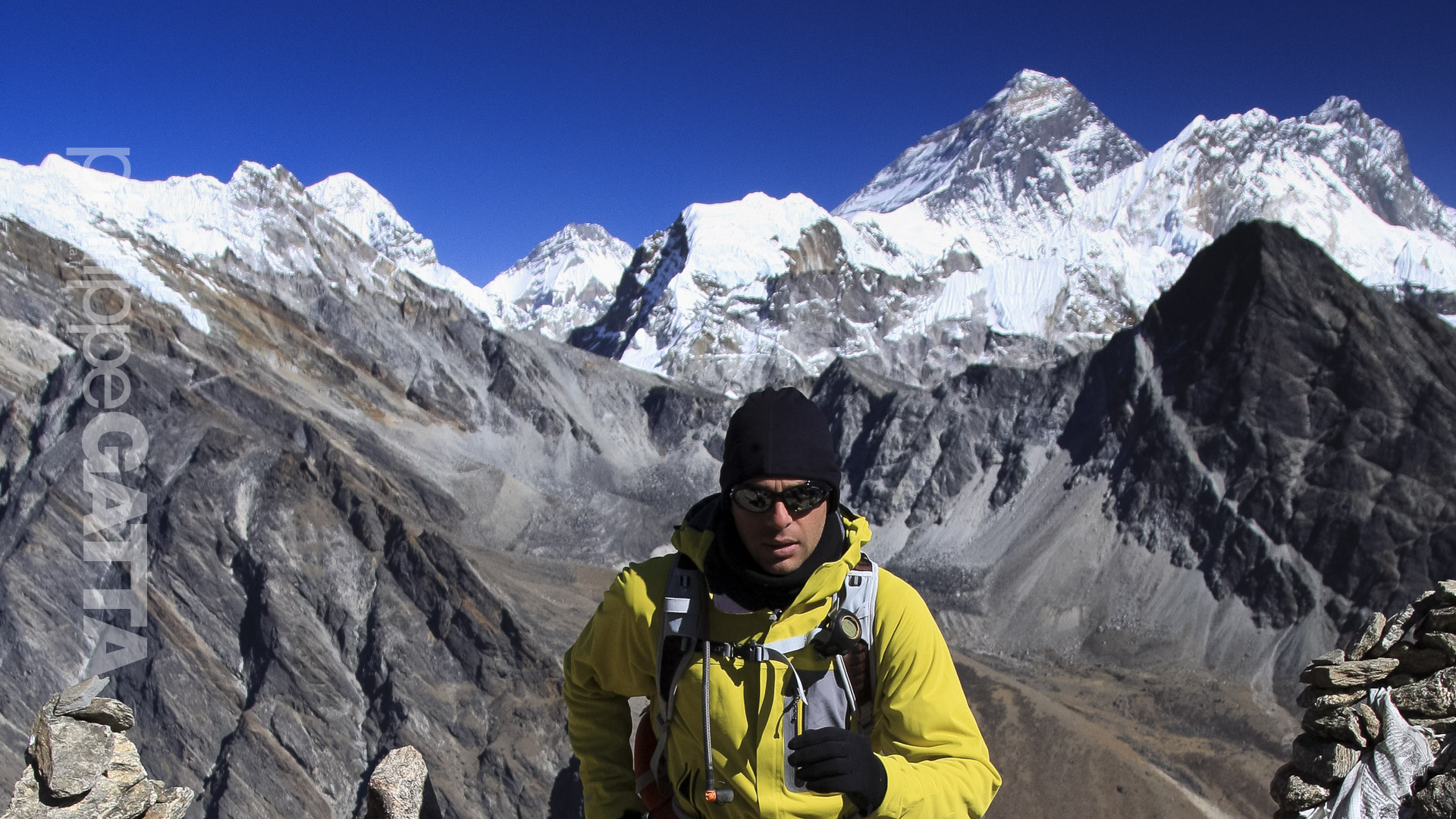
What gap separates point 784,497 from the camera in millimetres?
3752

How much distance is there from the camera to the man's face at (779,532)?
3730mm

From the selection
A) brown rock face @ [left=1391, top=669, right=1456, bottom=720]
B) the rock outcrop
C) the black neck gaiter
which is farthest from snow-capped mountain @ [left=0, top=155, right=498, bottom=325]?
brown rock face @ [left=1391, top=669, right=1456, bottom=720]

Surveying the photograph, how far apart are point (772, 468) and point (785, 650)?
83cm

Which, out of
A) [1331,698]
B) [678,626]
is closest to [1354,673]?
[1331,698]

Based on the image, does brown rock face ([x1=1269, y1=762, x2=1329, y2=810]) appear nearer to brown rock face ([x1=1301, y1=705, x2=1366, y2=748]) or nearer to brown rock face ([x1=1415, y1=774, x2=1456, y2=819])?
brown rock face ([x1=1301, y1=705, x2=1366, y2=748])

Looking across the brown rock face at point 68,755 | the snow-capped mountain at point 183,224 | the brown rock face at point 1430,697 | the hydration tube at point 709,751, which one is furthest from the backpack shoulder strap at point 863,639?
the snow-capped mountain at point 183,224

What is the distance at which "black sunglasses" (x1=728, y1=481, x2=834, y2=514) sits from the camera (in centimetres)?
375

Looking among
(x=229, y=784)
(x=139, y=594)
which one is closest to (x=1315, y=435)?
(x=229, y=784)

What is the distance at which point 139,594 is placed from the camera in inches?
1801

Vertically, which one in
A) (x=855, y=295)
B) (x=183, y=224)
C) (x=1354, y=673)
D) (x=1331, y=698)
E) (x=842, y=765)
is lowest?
(x=842, y=765)

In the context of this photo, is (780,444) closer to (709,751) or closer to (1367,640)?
(709,751)

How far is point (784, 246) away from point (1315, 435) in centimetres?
11313

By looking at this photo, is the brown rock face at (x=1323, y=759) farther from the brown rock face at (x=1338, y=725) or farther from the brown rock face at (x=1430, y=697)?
the brown rock face at (x=1430, y=697)

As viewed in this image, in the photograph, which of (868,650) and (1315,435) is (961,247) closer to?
(1315,435)
